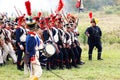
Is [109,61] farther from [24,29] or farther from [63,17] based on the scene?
[24,29]

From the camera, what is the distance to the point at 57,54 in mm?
14516

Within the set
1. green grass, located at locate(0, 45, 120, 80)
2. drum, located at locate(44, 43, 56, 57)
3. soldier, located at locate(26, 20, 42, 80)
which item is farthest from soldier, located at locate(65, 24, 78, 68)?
soldier, located at locate(26, 20, 42, 80)

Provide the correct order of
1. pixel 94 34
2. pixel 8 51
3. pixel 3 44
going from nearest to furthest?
pixel 3 44, pixel 8 51, pixel 94 34

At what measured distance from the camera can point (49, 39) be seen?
46.2 ft

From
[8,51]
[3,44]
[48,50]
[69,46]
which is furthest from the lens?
[8,51]

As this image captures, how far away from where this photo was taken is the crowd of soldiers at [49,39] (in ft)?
45.8

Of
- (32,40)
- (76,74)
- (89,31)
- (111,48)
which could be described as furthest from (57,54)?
(111,48)

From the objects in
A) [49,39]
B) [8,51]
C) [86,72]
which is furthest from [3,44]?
[86,72]

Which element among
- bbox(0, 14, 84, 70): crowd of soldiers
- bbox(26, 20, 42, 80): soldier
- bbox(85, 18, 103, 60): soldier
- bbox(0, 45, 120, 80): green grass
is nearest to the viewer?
bbox(26, 20, 42, 80): soldier

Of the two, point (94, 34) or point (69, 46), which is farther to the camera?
point (94, 34)

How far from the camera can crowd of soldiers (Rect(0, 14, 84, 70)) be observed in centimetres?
1397

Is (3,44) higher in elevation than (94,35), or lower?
lower

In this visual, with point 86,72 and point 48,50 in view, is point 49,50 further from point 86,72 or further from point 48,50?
point 86,72

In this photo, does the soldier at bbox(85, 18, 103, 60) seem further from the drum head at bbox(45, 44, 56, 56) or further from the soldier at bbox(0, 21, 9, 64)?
the drum head at bbox(45, 44, 56, 56)
